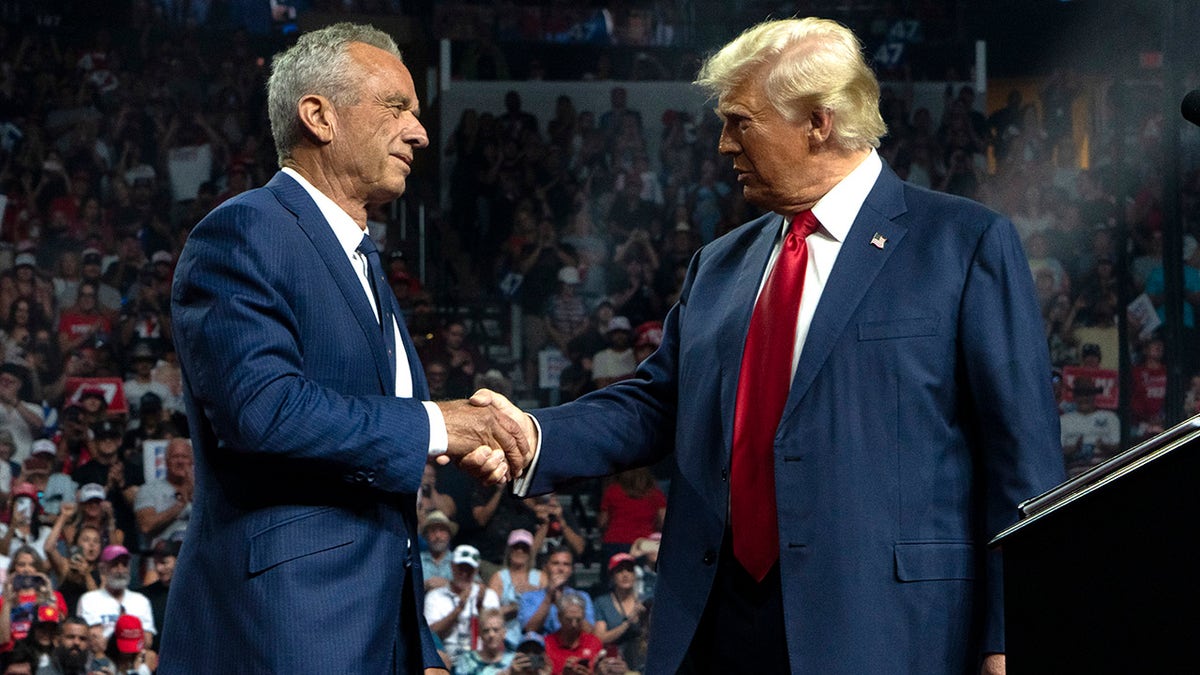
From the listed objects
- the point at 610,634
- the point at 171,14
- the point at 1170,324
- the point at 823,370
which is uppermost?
the point at 171,14

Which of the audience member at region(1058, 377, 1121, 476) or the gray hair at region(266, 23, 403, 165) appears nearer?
the gray hair at region(266, 23, 403, 165)

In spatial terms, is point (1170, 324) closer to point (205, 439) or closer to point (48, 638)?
point (48, 638)

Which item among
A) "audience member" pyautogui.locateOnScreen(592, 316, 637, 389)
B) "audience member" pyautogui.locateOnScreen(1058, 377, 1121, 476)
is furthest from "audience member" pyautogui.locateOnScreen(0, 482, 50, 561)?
"audience member" pyautogui.locateOnScreen(1058, 377, 1121, 476)

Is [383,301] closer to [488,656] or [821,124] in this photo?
[821,124]

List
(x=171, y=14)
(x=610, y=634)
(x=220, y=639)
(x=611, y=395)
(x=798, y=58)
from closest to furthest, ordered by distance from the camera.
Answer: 1. (x=220, y=639)
2. (x=798, y=58)
3. (x=611, y=395)
4. (x=610, y=634)
5. (x=171, y=14)

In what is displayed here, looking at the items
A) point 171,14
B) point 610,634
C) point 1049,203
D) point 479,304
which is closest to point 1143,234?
point 1049,203

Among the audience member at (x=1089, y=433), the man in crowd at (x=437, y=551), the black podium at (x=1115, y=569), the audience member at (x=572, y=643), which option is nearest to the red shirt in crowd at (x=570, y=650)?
the audience member at (x=572, y=643)

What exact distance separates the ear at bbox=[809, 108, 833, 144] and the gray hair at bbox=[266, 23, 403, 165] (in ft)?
2.29

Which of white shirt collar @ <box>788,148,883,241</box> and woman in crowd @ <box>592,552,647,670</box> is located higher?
white shirt collar @ <box>788,148,883,241</box>

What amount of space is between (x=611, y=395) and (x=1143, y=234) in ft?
24.2

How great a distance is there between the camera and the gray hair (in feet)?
7.72

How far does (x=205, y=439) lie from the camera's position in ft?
7.20

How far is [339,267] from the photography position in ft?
7.29

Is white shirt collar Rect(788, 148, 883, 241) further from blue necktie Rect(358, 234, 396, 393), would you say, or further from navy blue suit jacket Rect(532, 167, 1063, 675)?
blue necktie Rect(358, 234, 396, 393)
